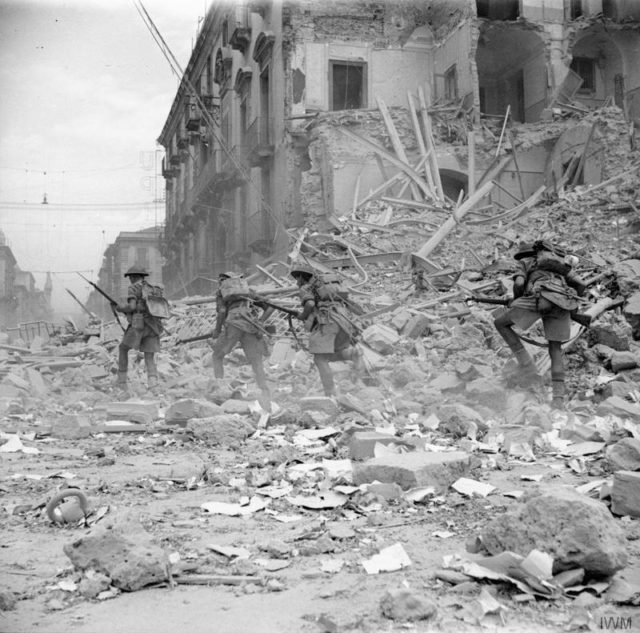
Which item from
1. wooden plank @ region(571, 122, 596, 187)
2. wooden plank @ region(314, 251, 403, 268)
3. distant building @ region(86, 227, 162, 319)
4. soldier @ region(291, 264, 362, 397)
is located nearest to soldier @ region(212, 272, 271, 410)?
soldier @ region(291, 264, 362, 397)

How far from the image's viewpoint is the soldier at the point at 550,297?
757cm

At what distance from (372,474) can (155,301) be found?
21.0 ft

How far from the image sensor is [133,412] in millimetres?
7750

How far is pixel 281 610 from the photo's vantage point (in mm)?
2775

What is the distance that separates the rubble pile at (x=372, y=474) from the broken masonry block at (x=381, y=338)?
0.14 ft

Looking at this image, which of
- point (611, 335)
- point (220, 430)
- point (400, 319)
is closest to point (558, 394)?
point (611, 335)

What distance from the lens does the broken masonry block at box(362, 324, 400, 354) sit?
11.1 m

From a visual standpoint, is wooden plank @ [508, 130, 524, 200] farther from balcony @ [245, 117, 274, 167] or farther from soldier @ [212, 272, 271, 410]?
soldier @ [212, 272, 271, 410]

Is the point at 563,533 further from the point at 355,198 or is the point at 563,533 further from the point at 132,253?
the point at 132,253

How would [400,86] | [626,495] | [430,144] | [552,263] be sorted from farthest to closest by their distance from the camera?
[400,86], [430,144], [552,263], [626,495]

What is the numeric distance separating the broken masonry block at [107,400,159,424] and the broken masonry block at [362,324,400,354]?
4171mm

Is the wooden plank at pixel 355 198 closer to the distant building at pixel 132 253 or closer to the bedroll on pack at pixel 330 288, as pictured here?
the bedroll on pack at pixel 330 288

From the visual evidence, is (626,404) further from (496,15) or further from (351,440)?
(496,15)

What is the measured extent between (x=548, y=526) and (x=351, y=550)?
0.89 metres
